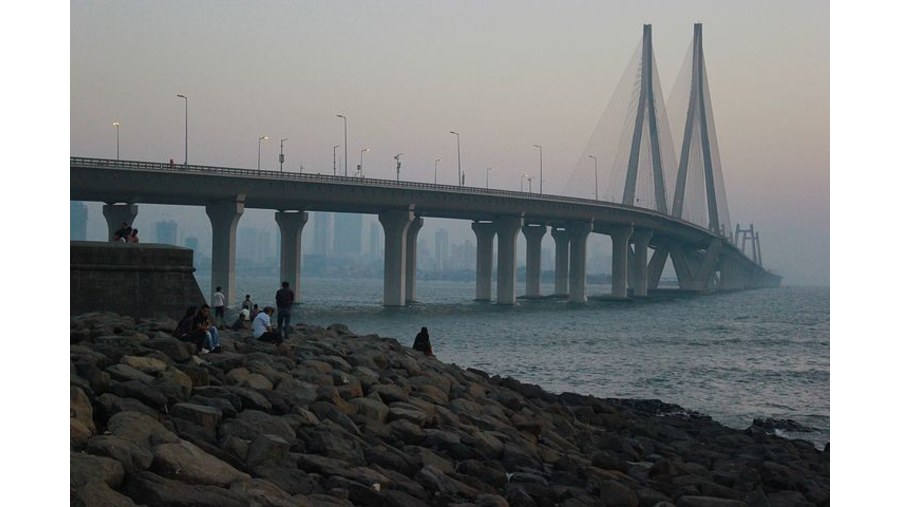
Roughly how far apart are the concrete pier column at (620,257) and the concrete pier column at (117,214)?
2143 inches

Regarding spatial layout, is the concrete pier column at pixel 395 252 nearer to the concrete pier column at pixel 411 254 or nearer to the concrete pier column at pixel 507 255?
the concrete pier column at pixel 411 254

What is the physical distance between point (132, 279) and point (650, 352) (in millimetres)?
29290

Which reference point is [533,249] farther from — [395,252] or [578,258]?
[395,252]

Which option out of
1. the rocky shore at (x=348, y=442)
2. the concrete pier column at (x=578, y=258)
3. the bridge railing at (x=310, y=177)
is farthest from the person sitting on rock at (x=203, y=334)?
the concrete pier column at (x=578, y=258)

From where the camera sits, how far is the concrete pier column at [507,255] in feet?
299

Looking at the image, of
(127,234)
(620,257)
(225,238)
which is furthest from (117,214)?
(620,257)

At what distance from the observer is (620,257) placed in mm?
106062

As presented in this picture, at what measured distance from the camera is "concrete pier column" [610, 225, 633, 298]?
4102 inches

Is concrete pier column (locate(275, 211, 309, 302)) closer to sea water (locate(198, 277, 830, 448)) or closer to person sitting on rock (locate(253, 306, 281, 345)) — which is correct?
sea water (locate(198, 277, 830, 448))

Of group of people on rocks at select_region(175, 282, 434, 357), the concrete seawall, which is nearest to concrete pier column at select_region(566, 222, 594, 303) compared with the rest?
group of people on rocks at select_region(175, 282, 434, 357)

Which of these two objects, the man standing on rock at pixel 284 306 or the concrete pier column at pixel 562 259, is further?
the concrete pier column at pixel 562 259

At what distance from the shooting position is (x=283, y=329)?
22.3 metres
